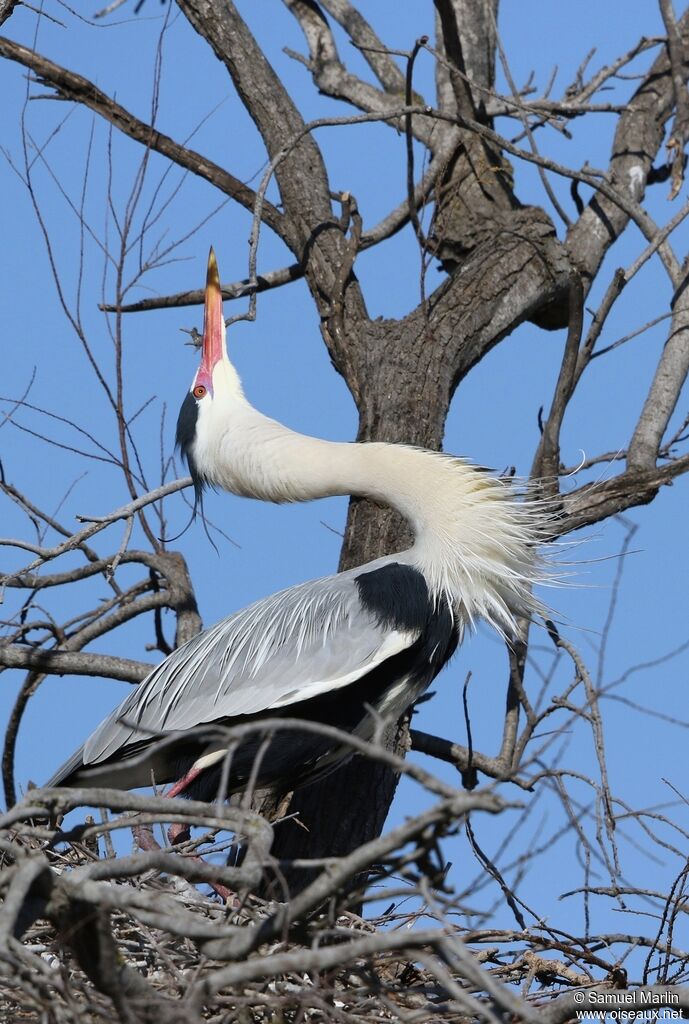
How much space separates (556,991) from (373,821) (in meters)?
1.56

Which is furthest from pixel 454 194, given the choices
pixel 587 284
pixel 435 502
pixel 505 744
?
pixel 505 744

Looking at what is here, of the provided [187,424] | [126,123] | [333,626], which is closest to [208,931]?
[333,626]

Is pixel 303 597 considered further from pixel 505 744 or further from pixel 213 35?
pixel 213 35

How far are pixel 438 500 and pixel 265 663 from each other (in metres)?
0.84

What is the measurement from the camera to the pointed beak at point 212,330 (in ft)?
17.1

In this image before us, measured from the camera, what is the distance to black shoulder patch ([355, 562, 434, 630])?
4.45 meters

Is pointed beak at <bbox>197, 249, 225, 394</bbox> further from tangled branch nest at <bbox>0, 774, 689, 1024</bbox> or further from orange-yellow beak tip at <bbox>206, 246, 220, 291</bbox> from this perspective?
tangled branch nest at <bbox>0, 774, 689, 1024</bbox>

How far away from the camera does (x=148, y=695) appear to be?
15.6ft

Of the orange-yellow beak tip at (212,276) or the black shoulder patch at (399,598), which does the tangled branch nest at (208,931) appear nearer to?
the black shoulder patch at (399,598)

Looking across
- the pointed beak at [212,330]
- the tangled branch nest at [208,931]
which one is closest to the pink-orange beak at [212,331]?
the pointed beak at [212,330]

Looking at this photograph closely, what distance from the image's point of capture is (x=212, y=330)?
524 cm

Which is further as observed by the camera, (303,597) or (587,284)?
(587,284)

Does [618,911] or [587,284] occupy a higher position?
[587,284]

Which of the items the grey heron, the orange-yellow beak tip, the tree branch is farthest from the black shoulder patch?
the tree branch
